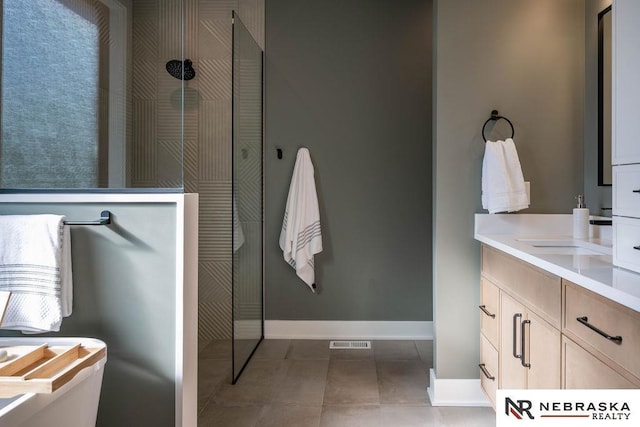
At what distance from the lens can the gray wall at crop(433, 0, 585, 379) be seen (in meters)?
2.35

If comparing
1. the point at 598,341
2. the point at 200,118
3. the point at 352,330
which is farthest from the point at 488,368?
the point at 200,118

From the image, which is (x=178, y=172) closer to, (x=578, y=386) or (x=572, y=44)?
(x=578, y=386)

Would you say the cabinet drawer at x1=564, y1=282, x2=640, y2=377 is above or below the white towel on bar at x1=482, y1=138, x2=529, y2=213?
below

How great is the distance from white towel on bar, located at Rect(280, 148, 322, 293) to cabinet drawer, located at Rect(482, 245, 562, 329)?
1399 millimetres

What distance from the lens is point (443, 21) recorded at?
2.38 meters

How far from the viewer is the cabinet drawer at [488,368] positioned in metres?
2.11

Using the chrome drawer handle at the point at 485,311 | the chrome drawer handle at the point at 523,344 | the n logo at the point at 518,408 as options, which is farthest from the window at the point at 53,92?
the chrome drawer handle at the point at 485,311

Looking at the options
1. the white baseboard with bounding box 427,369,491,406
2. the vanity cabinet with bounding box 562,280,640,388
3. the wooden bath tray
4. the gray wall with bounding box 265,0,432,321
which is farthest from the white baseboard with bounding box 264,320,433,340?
the wooden bath tray

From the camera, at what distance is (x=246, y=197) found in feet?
10.0

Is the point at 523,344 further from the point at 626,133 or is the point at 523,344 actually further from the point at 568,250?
the point at 626,133

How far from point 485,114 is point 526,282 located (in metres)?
1.01

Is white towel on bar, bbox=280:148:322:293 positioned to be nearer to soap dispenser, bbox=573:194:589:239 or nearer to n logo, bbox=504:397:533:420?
soap dispenser, bbox=573:194:589:239

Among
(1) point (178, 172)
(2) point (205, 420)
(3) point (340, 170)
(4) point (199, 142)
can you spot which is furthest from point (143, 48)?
(3) point (340, 170)

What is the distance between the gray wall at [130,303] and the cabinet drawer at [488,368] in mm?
1447
